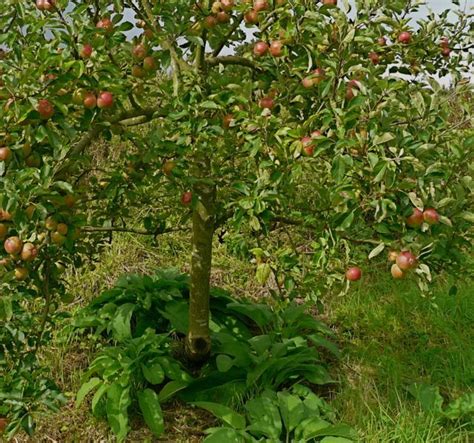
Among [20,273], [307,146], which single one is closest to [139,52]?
[307,146]

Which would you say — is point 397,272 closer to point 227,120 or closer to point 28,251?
point 227,120

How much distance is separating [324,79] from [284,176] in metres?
0.36

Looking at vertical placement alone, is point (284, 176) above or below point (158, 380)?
above

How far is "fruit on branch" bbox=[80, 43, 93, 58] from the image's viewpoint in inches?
84.0

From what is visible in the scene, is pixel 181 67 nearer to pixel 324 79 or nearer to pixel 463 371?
pixel 324 79

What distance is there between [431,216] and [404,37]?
4.07ft

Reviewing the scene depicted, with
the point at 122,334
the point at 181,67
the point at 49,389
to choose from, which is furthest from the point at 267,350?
the point at 181,67

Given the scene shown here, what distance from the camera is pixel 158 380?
138 inches

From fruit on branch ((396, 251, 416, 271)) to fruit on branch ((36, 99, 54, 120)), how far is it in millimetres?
1217

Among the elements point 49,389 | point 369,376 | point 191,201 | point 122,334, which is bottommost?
point 369,376

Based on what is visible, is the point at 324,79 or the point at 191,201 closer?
the point at 324,79

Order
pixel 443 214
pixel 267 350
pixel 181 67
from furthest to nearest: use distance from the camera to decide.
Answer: pixel 267 350 → pixel 181 67 → pixel 443 214

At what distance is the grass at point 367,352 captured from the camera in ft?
11.2

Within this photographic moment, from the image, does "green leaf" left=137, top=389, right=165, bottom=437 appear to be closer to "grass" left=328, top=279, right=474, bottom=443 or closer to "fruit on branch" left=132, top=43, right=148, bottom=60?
"grass" left=328, top=279, right=474, bottom=443
